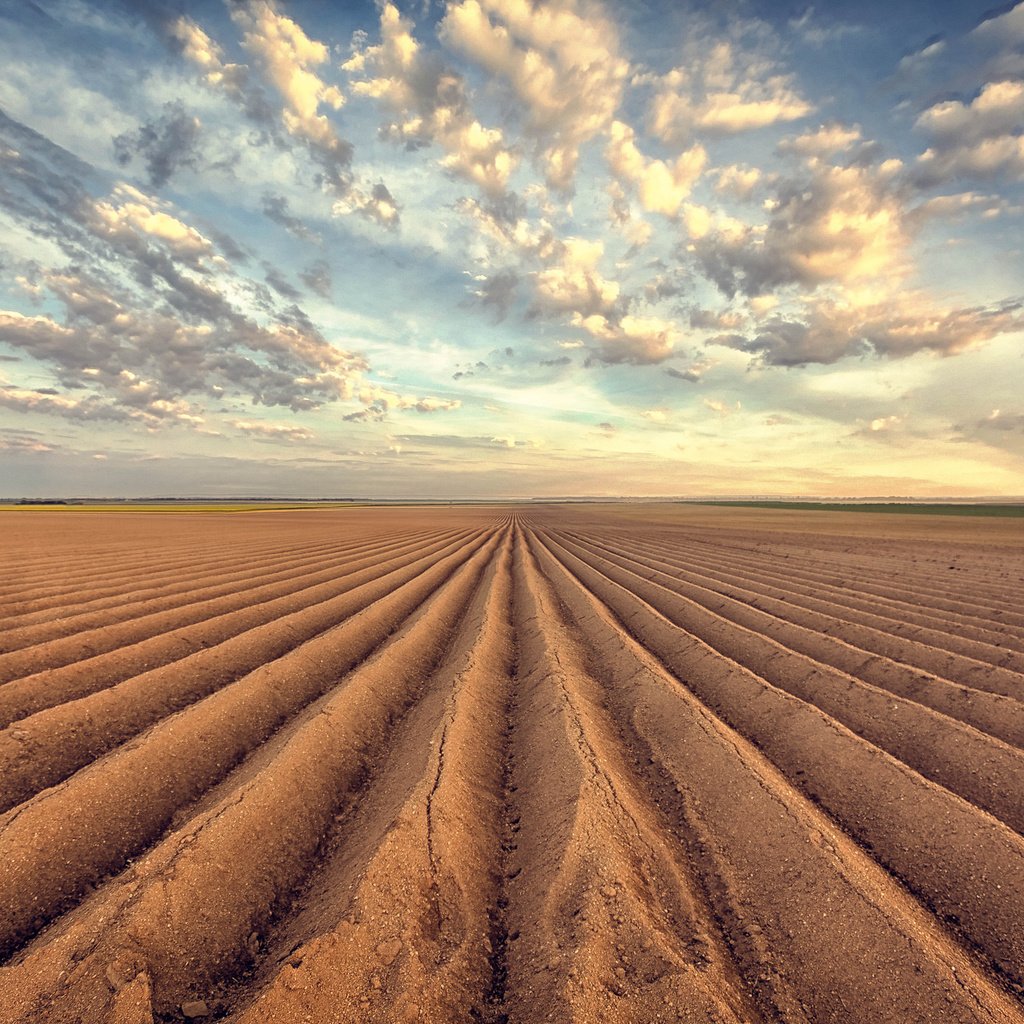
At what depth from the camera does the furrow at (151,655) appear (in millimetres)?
5223

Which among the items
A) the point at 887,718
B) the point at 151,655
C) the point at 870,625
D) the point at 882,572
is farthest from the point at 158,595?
the point at 882,572

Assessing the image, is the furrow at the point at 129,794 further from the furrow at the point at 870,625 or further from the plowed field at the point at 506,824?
the furrow at the point at 870,625

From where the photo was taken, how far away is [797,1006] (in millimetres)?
2248

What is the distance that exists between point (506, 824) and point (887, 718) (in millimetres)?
3912

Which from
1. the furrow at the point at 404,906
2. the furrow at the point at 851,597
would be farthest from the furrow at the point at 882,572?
the furrow at the point at 404,906

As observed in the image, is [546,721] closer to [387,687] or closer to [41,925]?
[387,687]

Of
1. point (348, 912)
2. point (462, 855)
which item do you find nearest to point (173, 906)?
point (348, 912)

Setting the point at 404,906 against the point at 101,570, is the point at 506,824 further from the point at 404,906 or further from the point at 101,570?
the point at 101,570

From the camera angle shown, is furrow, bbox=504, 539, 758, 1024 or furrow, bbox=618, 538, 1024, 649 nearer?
furrow, bbox=504, 539, 758, 1024

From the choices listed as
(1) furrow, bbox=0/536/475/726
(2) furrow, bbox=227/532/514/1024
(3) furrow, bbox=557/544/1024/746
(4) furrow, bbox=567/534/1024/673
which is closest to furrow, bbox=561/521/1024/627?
(4) furrow, bbox=567/534/1024/673

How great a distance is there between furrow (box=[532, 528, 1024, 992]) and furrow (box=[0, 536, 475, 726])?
5.86 meters

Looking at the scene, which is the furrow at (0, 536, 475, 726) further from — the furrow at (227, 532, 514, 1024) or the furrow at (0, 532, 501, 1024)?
the furrow at (227, 532, 514, 1024)

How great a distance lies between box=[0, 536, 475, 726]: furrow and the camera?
206 inches

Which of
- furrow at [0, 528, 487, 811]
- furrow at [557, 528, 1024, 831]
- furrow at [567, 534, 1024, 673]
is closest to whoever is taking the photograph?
furrow at [557, 528, 1024, 831]
